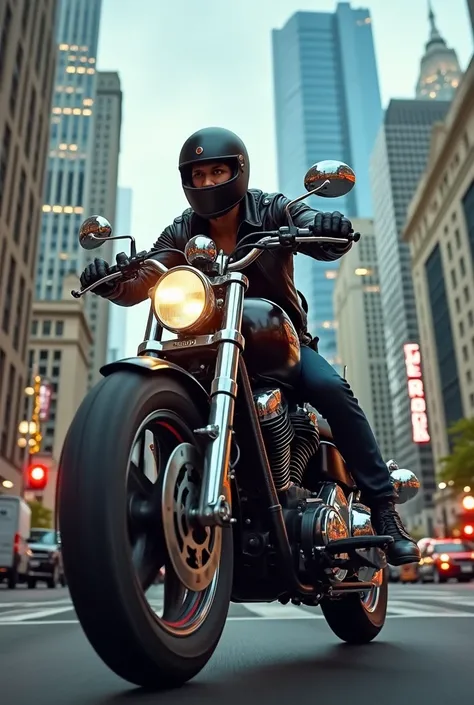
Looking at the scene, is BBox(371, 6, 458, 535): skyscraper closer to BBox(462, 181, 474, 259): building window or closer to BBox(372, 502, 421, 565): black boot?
BBox(462, 181, 474, 259): building window

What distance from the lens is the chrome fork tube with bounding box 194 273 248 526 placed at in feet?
7.13

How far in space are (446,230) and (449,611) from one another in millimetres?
65041

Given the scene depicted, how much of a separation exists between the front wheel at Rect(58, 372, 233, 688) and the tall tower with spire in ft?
609

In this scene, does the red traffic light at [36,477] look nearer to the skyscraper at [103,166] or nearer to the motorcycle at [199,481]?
the motorcycle at [199,481]

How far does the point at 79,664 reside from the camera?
9.40 ft

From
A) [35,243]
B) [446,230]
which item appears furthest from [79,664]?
[446,230]

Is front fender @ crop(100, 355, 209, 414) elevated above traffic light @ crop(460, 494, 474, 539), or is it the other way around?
traffic light @ crop(460, 494, 474, 539)

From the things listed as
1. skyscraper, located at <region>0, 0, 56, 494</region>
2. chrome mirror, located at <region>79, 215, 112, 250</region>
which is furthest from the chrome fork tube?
skyscraper, located at <region>0, 0, 56, 494</region>

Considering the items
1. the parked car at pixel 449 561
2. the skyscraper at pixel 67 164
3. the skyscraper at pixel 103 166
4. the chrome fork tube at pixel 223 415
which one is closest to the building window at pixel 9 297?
the parked car at pixel 449 561

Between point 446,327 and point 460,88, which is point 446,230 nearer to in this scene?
point 446,327

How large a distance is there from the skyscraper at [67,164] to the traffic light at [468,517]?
88.5m

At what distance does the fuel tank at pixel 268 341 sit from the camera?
2809 mm

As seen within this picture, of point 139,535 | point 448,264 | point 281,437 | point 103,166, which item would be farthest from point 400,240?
point 139,535

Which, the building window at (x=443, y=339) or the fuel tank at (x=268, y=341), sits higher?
the building window at (x=443, y=339)
